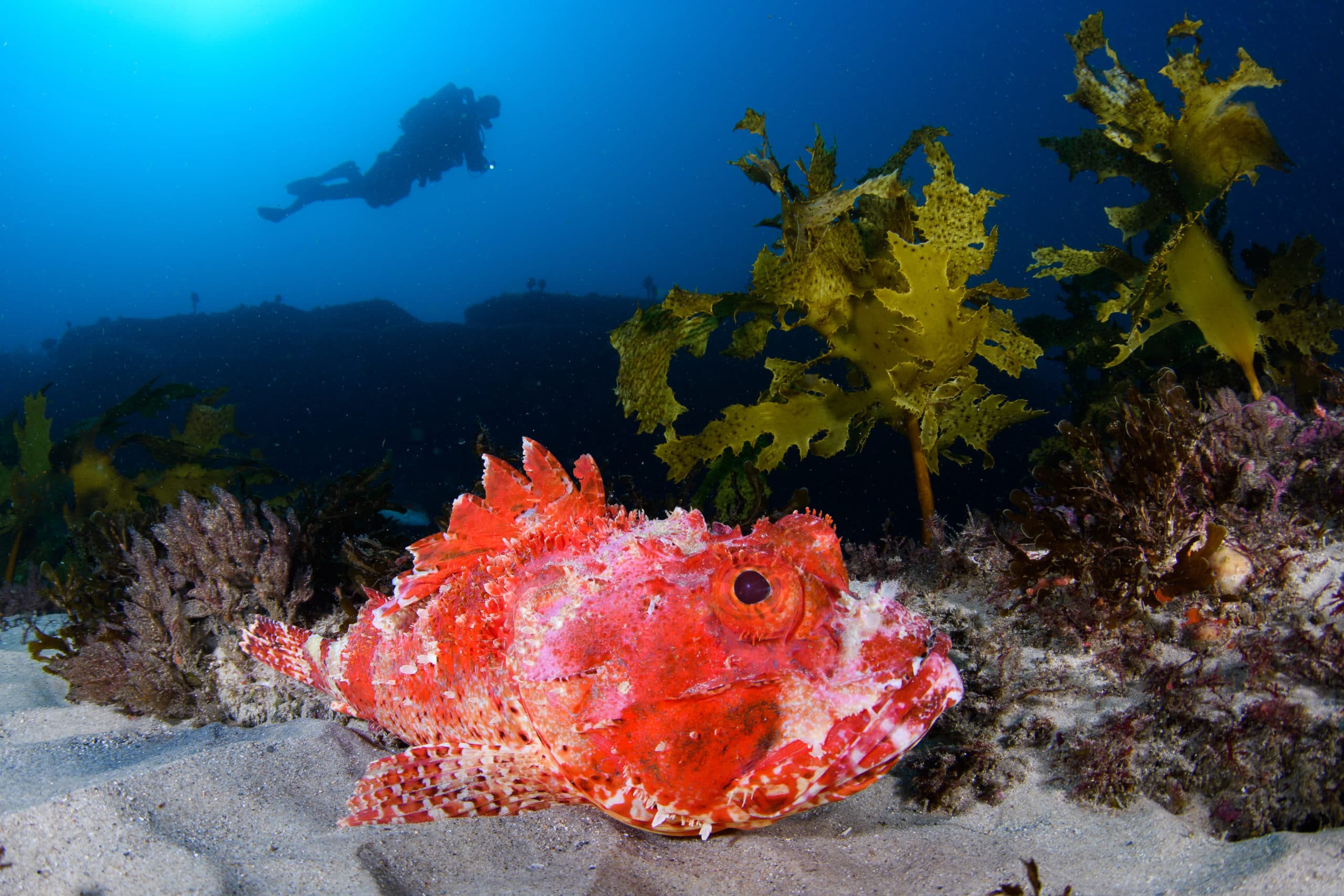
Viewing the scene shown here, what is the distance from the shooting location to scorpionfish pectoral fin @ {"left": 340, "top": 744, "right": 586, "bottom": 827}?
77.7 inches

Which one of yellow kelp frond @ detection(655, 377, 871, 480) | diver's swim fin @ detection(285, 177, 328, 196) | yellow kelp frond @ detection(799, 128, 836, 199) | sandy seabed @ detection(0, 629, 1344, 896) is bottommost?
sandy seabed @ detection(0, 629, 1344, 896)

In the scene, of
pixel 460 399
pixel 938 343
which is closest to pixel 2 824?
pixel 938 343

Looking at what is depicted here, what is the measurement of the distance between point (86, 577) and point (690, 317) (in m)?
4.94

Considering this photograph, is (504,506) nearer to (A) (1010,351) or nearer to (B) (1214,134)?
(A) (1010,351)

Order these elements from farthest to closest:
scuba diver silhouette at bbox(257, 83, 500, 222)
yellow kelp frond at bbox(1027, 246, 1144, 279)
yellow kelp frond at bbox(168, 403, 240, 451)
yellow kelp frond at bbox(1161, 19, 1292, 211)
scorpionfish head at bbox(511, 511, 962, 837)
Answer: scuba diver silhouette at bbox(257, 83, 500, 222)
yellow kelp frond at bbox(168, 403, 240, 451)
yellow kelp frond at bbox(1027, 246, 1144, 279)
yellow kelp frond at bbox(1161, 19, 1292, 211)
scorpionfish head at bbox(511, 511, 962, 837)

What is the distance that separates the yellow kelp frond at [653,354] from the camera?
4.34 m

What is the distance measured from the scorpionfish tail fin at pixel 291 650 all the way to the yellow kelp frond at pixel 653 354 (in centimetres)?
238

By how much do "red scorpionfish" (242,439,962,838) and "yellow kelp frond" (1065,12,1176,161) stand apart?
435 cm

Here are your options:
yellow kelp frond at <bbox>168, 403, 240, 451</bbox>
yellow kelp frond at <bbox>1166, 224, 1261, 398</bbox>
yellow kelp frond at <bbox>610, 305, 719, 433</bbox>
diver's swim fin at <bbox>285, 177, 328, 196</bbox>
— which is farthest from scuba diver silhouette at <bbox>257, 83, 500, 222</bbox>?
yellow kelp frond at <bbox>1166, 224, 1261, 398</bbox>

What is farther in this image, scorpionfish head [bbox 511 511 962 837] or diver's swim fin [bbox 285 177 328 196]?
diver's swim fin [bbox 285 177 328 196]

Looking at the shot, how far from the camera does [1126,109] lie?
4230 millimetres

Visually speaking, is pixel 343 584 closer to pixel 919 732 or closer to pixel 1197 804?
pixel 919 732

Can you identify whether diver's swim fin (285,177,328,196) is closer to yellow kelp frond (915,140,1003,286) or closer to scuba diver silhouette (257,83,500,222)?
scuba diver silhouette (257,83,500,222)

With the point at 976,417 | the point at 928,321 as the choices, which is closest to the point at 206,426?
the point at 928,321
